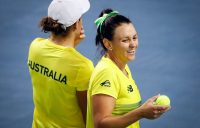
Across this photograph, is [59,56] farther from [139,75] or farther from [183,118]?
[139,75]

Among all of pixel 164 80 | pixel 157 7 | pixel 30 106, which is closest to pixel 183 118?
pixel 164 80

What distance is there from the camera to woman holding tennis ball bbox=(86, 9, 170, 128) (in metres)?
3.15

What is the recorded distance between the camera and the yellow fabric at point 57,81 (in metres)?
3.61

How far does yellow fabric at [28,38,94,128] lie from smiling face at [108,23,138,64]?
27cm

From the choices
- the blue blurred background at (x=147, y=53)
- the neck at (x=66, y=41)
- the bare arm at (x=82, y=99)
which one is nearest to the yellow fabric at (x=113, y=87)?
the bare arm at (x=82, y=99)

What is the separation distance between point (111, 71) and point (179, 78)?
4437 mm

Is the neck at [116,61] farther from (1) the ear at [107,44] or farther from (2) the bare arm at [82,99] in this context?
(2) the bare arm at [82,99]

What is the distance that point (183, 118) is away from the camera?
671cm

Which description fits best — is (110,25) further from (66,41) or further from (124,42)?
(66,41)

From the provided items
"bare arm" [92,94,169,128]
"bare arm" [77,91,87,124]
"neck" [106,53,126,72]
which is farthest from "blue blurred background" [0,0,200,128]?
"bare arm" [92,94,169,128]

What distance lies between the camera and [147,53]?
8352 mm

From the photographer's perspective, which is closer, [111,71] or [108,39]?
[111,71]

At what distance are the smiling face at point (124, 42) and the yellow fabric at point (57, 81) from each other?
0.27m

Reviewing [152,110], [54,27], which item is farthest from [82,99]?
[152,110]
